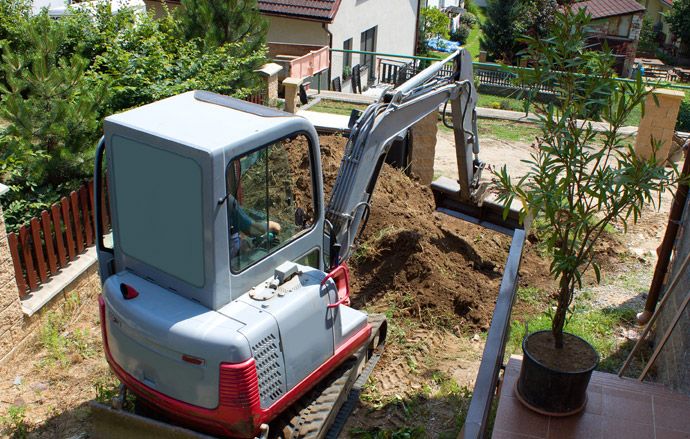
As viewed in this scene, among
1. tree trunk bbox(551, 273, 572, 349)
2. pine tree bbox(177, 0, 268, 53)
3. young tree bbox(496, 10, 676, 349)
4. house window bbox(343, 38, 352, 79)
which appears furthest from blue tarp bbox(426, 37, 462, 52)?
young tree bbox(496, 10, 676, 349)

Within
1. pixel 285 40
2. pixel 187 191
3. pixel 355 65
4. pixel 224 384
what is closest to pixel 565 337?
pixel 224 384

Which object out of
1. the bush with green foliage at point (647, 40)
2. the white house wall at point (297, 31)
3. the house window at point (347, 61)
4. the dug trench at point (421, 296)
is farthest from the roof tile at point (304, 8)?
the bush with green foliage at point (647, 40)

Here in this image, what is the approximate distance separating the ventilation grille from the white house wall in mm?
17048

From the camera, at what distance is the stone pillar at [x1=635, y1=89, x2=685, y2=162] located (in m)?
12.0

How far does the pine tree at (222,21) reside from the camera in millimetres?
12008

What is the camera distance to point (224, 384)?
4625 millimetres

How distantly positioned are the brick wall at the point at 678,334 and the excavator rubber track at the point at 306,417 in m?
2.51

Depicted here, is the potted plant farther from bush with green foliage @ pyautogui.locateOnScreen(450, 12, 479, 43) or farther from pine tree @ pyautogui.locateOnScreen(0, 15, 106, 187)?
bush with green foliage @ pyautogui.locateOnScreen(450, 12, 479, 43)

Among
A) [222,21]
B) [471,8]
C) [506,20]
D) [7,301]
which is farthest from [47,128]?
[471,8]

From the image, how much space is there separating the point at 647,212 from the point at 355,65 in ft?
46.9

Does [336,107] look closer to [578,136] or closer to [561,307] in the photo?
[561,307]

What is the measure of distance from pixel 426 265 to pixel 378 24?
61.9 ft

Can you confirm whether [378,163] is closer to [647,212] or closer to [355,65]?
[647,212]

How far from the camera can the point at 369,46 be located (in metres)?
24.9
